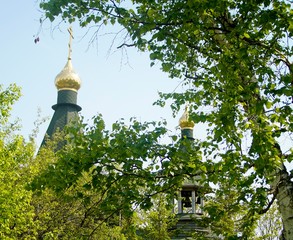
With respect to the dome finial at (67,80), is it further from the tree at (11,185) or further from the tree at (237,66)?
the tree at (237,66)

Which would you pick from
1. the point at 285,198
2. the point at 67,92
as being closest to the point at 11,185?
the point at 285,198

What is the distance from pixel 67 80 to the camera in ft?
112

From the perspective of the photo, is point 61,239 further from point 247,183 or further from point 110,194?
point 247,183

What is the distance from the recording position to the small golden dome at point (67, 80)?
34094 mm

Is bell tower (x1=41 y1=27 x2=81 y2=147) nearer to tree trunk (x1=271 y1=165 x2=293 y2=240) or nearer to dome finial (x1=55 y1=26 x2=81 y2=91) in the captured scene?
dome finial (x1=55 y1=26 x2=81 y2=91)

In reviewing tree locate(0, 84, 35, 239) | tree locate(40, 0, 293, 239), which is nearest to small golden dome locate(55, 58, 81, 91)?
tree locate(0, 84, 35, 239)

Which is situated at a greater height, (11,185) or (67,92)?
(67,92)

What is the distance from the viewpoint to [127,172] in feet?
20.3

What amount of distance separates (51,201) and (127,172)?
38.6 feet

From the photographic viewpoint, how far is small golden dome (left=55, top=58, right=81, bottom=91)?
34.1m

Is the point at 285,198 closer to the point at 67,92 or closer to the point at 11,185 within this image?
the point at 11,185

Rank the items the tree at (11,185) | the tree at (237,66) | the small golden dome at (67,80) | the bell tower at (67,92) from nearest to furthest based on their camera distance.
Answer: the tree at (237,66), the tree at (11,185), the bell tower at (67,92), the small golden dome at (67,80)

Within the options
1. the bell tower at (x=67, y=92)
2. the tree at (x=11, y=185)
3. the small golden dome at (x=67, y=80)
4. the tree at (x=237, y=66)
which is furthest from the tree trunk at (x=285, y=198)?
the small golden dome at (x=67, y=80)

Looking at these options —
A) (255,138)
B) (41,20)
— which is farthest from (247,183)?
(41,20)
